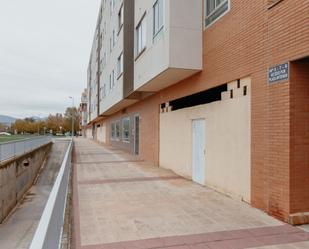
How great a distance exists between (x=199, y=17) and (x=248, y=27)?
9.91 feet

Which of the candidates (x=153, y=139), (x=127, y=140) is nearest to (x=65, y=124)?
(x=127, y=140)

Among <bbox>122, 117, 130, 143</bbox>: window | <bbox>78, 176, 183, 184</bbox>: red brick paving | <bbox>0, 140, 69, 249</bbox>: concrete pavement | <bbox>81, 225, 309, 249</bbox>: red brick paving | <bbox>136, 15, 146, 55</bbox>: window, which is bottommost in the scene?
<bbox>0, 140, 69, 249</bbox>: concrete pavement

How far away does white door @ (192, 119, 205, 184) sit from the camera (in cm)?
1063

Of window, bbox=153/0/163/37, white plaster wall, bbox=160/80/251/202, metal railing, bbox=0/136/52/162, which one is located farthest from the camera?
metal railing, bbox=0/136/52/162

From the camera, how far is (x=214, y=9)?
32.0 ft

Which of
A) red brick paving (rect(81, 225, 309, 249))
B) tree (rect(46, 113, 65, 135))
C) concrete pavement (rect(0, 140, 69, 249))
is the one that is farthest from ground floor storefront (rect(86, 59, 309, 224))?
tree (rect(46, 113, 65, 135))

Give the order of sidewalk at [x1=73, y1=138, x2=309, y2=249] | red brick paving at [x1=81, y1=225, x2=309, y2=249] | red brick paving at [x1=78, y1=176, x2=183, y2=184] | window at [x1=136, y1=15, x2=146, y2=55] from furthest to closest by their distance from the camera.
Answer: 1. window at [x1=136, y1=15, x2=146, y2=55]
2. red brick paving at [x1=78, y1=176, x2=183, y2=184]
3. sidewalk at [x1=73, y1=138, x2=309, y2=249]
4. red brick paving at [x1=81, y1=225, x2=309, y2=249]

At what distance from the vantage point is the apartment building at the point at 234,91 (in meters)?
6.23

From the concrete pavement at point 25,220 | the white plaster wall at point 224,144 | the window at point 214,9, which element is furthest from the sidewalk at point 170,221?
the window at point 214,9

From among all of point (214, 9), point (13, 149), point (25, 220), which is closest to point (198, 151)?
point (214, 9)

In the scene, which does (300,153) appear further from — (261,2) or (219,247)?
(261,2)

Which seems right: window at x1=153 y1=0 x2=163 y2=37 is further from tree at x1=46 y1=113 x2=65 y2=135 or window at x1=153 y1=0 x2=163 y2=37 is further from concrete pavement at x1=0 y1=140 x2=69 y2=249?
tree at x1=46 y1=113 x2=65 y2=135

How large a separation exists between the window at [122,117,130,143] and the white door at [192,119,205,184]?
14191mm

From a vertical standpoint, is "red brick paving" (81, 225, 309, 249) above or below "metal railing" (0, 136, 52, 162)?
below
